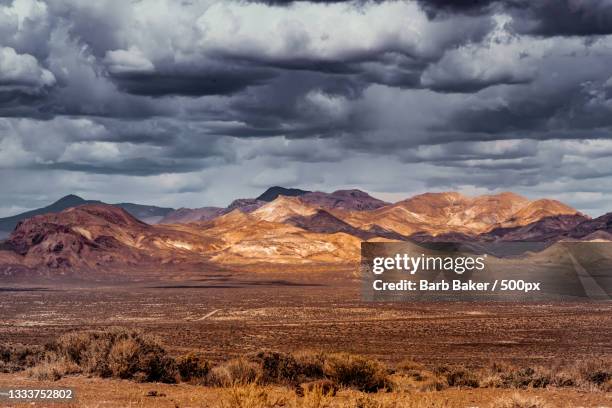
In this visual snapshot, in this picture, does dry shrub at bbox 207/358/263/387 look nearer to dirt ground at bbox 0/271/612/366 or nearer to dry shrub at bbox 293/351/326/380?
dry shrub at bbox 293/351/326/380

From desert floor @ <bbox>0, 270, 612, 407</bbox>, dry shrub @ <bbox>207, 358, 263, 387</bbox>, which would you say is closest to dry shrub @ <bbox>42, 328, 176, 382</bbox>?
desert floor @ <bbox>0, 270, 612, 407</bbox>

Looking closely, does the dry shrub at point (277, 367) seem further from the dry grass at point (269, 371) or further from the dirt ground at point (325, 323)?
the dirt ground at point (325, 323)

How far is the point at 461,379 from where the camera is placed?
24.7 metres

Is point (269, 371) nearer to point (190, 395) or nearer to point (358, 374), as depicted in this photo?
point (358, 374)

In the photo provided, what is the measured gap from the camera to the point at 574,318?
65938 millimetres

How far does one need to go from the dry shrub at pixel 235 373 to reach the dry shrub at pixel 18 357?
6.77 m

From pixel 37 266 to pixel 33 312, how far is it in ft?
282

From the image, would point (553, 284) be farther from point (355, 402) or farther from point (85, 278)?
point (355, 402)

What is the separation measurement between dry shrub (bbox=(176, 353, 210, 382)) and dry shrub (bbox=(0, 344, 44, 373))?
5117 millimetres

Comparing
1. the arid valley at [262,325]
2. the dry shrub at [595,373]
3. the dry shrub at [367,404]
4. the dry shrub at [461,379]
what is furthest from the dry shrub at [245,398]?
the dry shrub at [595,373]

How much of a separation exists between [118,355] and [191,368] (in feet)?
7.91

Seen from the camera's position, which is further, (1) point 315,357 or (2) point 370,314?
(2) point 370,314

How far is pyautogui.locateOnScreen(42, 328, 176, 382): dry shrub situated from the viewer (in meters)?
23.8

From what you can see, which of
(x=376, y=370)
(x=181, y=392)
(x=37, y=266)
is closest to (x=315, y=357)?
(x=376, y=370)
